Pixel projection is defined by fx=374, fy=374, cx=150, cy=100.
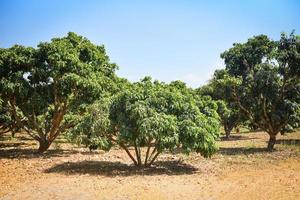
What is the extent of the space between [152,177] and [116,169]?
323 cm

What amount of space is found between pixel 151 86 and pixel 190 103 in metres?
2.35

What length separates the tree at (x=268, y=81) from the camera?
94.6ft

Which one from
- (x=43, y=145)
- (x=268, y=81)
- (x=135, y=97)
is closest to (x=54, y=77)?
(x=43, y=145)

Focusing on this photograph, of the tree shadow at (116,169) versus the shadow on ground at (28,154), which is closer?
the tree shadow at (116,169)

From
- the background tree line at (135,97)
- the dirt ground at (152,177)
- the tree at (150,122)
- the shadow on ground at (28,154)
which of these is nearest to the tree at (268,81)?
the background tree line at (135,97)

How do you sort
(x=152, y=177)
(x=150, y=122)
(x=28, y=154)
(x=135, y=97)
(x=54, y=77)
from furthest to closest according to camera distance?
(x=28, y=154)
(x=54, y=77)
(x=135, y=97)
(x=152, y=177)
(x=150, y=122)

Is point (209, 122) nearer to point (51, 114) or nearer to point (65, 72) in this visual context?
point (65, 72)

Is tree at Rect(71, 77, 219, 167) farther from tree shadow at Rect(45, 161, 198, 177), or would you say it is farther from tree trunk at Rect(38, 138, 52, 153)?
tree trunk at Rect(38, 138, 52, 153)

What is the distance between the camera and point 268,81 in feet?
94.9

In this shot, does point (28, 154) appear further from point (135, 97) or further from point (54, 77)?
point (135, 97)

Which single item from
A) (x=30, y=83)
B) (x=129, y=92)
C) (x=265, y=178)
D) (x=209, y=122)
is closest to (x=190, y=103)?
(x=209, y=122)

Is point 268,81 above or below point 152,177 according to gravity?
above

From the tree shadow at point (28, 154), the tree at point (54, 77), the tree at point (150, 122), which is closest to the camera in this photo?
the tree at point (150, 122)

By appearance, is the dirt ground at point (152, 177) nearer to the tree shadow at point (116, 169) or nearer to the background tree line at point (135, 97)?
the tree shadow at point (116, 169)
